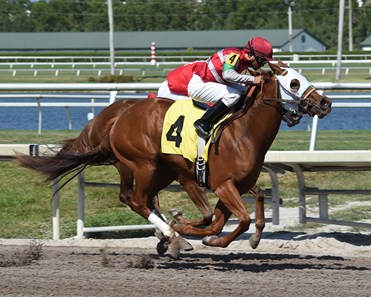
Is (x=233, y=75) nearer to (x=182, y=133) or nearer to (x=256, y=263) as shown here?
(x=182, y=133)

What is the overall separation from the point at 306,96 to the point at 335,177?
385 centimetres

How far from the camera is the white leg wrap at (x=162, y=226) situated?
6234 millimetres

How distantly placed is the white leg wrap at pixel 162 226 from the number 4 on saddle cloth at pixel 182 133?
1.24 ft

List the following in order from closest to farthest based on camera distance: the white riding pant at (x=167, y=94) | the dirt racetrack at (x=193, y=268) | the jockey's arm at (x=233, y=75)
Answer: the dirt racetrack at (x=193, y=268), the jockey's arm at (x=233, y=75), the white riding pant at (x=167, y=94)

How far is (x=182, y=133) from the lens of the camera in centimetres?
621

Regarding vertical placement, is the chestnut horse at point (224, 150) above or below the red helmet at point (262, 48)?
below

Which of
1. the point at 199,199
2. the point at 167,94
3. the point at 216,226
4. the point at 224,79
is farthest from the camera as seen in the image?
the point at 167,94

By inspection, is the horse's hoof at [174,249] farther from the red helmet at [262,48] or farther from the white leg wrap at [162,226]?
the red helmet at [262,48]

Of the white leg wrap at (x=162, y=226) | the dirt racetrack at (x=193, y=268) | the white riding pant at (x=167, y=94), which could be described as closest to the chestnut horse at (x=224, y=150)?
the white leg wrap at (x=162, y=226)

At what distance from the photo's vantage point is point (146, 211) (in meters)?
6.48

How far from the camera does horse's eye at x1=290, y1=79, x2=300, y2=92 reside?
5805 millimetres

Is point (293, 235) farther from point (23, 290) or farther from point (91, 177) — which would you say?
point (23, 290)

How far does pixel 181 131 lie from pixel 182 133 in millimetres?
16

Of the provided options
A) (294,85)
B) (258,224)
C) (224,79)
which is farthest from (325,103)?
(258,224)
